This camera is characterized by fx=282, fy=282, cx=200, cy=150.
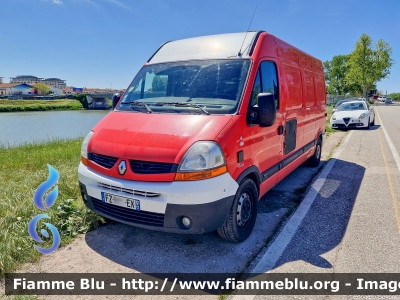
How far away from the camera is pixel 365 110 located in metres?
14.8

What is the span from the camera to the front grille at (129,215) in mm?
2877

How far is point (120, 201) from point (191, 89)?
161 cm

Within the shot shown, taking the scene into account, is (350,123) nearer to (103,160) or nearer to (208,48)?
(208,48)

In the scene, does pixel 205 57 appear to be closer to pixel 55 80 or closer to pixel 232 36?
pixel 232 36

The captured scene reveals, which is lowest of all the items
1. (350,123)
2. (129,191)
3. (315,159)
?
(315,159)

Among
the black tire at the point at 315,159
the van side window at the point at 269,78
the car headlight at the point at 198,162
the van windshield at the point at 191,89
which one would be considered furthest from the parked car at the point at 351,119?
the car headlight at the point at 198,162

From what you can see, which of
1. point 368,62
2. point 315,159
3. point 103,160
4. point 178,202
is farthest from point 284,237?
point 368,62

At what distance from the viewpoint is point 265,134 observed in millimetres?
3666

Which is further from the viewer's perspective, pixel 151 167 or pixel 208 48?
pixel 208 48

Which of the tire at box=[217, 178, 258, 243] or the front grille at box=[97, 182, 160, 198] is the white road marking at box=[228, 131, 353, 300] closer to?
the tire at box=[217, 178, 258, 243]

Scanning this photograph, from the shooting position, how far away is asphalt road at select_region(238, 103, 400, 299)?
9.52ft

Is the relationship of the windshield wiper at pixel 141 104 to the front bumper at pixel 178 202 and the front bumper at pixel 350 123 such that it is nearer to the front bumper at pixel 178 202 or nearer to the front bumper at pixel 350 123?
the front bumper at pixel 178 202

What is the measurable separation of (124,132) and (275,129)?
2083 mm

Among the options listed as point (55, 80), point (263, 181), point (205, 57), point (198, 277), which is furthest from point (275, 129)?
point (55, 80)
